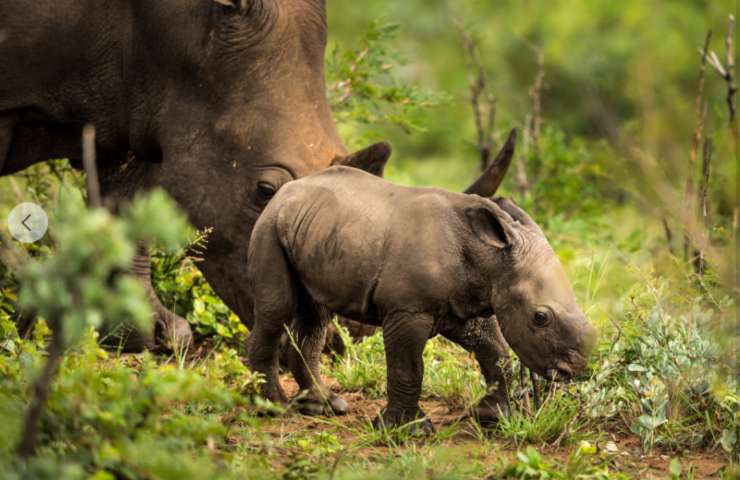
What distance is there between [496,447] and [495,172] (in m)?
1.10

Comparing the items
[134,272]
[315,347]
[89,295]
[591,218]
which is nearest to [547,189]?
[591,218]

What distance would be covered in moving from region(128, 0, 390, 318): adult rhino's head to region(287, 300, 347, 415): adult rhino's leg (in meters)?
0.67

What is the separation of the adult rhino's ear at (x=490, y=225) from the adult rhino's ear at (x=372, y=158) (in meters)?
0.96

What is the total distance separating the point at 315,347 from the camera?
5492mm

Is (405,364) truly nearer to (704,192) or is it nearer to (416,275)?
(416,275)

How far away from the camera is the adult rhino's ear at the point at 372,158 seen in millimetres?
5676

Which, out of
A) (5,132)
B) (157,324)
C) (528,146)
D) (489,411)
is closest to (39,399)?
(489,411)

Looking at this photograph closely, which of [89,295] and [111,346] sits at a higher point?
[89,295]

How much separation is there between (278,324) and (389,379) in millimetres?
571

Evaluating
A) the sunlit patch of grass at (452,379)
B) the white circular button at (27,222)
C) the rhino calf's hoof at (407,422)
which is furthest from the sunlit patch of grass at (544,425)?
the white circular button at (27,222)

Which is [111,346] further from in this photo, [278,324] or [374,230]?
[374,230]

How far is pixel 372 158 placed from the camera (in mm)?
5711

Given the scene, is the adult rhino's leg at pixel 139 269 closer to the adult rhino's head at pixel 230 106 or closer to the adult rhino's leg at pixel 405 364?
the adult rhino's head at pixel 230 106

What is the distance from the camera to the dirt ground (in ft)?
15.8
